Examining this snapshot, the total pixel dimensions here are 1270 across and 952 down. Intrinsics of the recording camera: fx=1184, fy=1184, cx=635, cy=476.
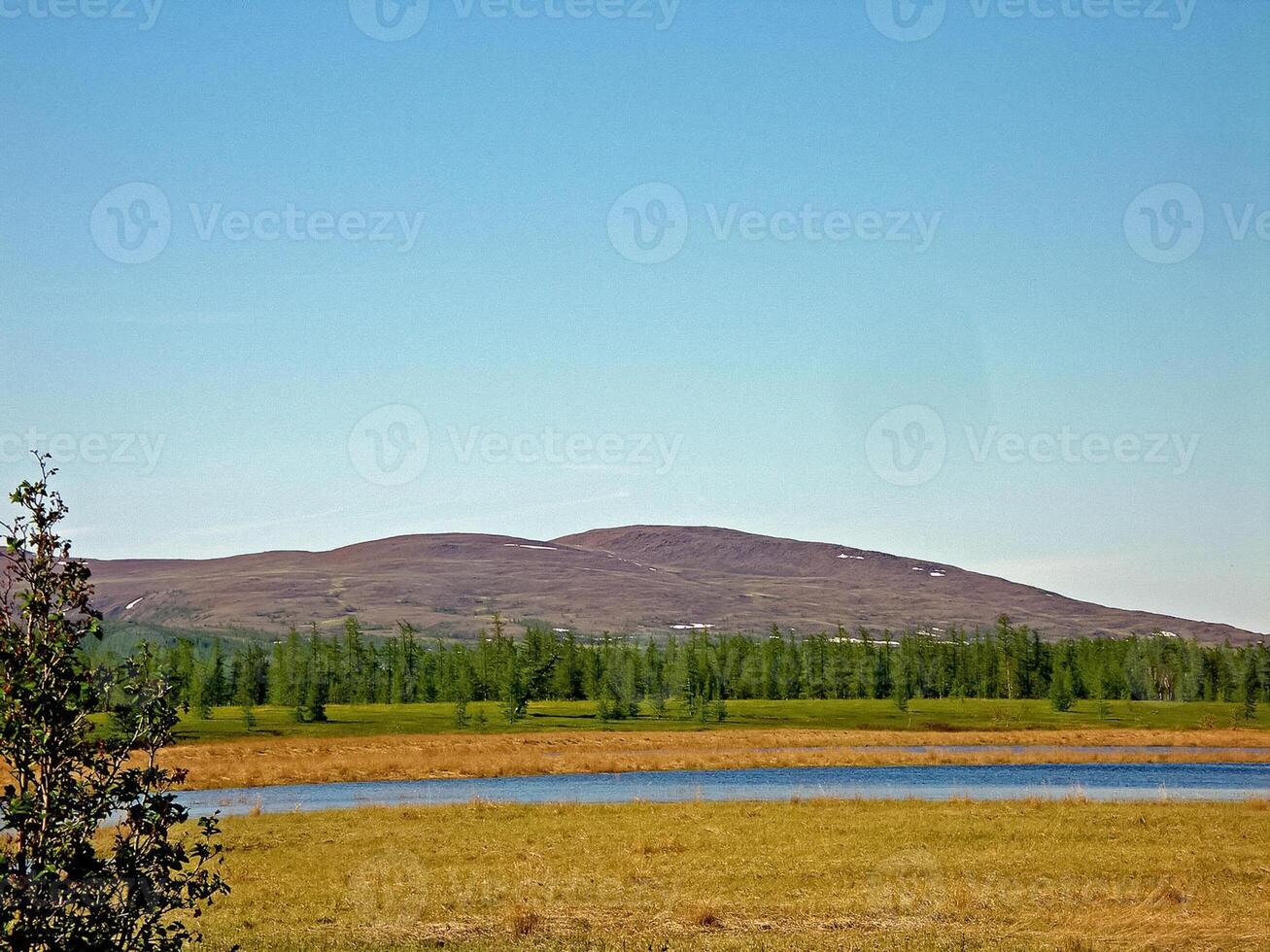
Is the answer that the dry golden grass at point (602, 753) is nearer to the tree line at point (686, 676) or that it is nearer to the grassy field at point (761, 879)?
the grassy field at point (761, 879)

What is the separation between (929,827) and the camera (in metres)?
35.4

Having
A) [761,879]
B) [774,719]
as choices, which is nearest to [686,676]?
[774,719]

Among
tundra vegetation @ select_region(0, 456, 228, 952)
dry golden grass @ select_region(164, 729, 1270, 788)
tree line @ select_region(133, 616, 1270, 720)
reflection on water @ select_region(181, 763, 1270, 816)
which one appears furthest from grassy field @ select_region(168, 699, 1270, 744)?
tundra vegetation @ select_region(0, 456, 228, 952)

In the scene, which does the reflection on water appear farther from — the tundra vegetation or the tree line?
the tree line

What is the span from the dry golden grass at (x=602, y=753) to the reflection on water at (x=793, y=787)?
9.29ft

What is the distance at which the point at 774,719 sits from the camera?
137 m

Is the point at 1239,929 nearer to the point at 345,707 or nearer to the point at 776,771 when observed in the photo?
the point at 776,771

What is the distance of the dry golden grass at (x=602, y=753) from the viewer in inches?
2881

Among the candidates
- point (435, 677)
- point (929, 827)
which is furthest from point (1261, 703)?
point (929, 827)

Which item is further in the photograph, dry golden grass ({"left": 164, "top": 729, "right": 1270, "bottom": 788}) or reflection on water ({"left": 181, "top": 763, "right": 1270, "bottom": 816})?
dry golden grass ({"left": 164, "top": 729, "right": 1270, "bottom": 788})

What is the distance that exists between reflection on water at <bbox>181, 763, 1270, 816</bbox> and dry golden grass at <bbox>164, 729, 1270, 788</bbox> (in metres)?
2.83

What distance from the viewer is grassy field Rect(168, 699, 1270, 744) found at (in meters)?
120

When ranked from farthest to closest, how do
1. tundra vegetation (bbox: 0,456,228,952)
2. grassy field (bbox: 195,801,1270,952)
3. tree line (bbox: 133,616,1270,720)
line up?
tree line (bbox: 133,616,1270,720), grassy field (bbox: 195,801,1270,952), tundra vegetation (bbox: 0,456,228,952)

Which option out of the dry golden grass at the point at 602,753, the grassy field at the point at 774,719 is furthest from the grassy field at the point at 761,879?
the grassy field at the point at 774,719
